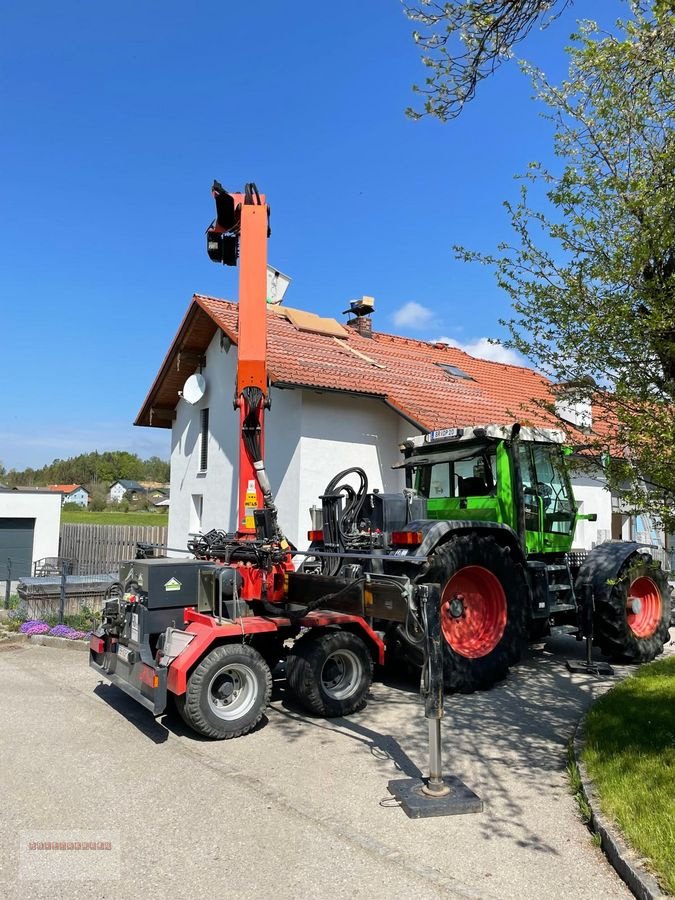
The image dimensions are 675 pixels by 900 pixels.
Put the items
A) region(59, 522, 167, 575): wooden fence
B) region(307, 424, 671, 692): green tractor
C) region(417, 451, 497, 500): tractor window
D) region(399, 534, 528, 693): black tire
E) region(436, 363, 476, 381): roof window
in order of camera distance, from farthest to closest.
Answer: region(436, 363, 476, 381): roof window
region(59, 522, 167, 575): wooden fence
region(417, 451, 497, 500): tractor window
region(307, 424, 671, 692): green tractor
region(399, 534, 528, 693): black tire

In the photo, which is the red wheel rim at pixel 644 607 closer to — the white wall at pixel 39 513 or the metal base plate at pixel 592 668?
the metal base plate at pixel 592 668

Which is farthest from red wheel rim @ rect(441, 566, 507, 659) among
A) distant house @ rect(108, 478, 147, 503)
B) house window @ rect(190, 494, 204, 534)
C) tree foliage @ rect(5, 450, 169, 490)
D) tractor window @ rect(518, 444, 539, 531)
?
distant house @ rect(108, 478, 147, 503)

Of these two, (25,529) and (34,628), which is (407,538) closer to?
(34,628)

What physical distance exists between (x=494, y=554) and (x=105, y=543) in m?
12.9

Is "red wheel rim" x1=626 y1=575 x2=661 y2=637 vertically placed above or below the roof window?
below

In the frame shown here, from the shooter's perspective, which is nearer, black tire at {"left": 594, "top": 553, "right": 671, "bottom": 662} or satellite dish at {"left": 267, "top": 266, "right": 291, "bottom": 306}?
black tire at {"left": 594, "top": 553, "right": 671, "bottom": 662}

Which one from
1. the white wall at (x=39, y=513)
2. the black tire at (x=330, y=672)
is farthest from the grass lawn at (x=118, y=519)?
the black tire at (x=330, y=672)

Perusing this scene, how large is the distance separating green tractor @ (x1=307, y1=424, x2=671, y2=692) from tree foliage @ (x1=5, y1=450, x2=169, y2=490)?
270ft

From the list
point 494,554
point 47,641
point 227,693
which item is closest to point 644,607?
point 494,554

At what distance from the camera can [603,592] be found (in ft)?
27.4

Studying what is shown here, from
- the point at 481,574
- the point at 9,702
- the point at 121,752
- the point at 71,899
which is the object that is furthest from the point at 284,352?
the point at 71,899

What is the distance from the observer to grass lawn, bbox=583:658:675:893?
12.2 feet

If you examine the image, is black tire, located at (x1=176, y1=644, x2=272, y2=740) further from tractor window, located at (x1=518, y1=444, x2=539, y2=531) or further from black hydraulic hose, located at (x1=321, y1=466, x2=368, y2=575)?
tractor window, located at (x1=518, y1=444, x2=539, y2=531)

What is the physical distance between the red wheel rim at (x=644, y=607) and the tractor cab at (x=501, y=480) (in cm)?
124
